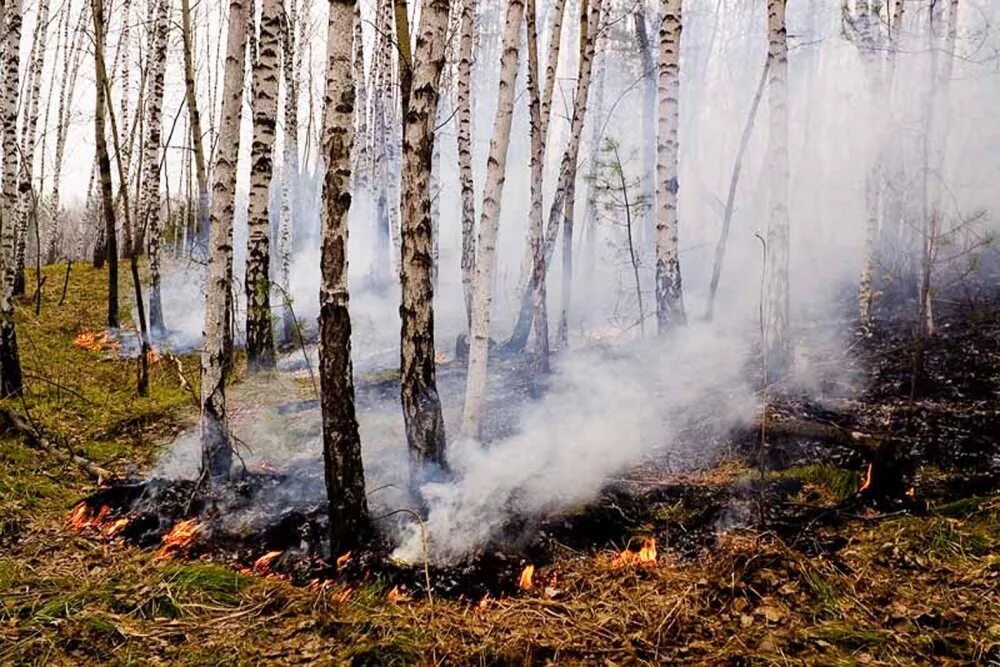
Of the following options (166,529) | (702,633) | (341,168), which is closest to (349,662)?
(702,633)

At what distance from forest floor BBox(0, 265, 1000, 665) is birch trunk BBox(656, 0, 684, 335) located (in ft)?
13.6

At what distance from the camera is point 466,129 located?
31.9 ft

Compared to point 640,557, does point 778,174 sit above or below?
above

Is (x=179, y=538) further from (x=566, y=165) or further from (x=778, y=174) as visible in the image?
(x=566, y=165)

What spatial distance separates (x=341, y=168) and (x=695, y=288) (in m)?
15.3

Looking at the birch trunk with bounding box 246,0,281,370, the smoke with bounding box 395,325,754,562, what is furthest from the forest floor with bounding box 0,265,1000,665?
the birch trunk with bounding box 246,0,281,370

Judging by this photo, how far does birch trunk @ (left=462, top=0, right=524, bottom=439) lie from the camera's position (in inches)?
241

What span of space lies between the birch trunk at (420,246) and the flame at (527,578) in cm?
141

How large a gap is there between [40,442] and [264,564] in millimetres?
3483

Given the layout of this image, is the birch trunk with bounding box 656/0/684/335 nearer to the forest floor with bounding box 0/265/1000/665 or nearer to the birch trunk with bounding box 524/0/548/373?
the birch trunk with bounding box 524/0/548/373

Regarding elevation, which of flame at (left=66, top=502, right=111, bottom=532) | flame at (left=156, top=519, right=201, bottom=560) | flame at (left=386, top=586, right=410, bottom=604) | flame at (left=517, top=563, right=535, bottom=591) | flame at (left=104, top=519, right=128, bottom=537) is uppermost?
flame at (left=66, top=502, right=111, bottom=532)

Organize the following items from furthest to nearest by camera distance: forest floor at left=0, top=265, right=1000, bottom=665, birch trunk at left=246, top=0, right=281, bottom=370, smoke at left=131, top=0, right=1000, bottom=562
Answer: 1. birch trunk at left=246, top=0, right=281, bottom=370
2. smoke at left=131, top=0, right=1000, bottom=562
3. forest floor at left=0, top=265, right=1000, bottom=665

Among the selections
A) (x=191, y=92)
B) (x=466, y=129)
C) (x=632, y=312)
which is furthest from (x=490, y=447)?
(x=632, y=312)

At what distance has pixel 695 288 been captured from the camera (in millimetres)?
17766
